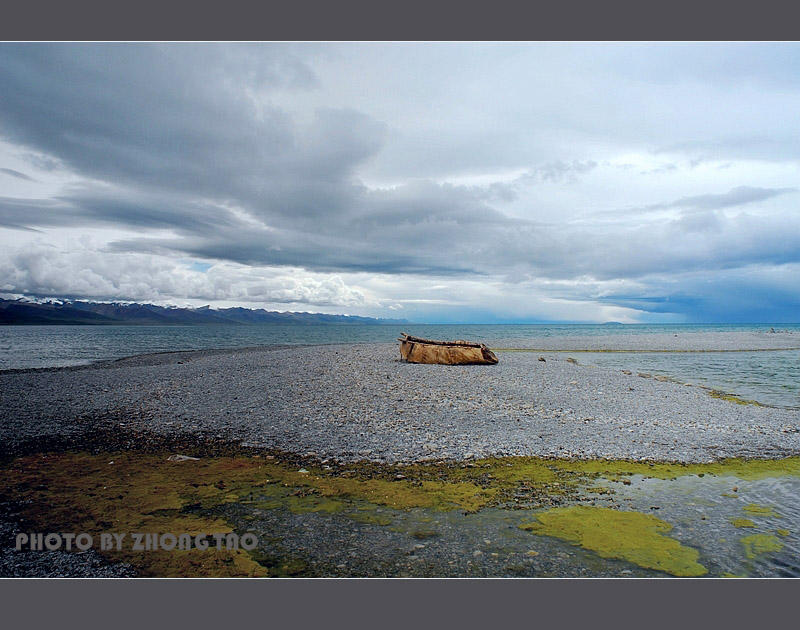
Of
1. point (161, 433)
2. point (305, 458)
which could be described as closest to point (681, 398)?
point (305, 458)

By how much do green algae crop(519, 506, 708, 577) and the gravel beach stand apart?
367 centimetres

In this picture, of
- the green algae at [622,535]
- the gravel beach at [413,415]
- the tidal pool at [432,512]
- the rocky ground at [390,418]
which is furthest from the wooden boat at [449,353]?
the green algae at [622,535]

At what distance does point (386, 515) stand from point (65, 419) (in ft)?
46.3

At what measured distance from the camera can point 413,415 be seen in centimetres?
1625

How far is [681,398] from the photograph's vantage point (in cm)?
A: 2070

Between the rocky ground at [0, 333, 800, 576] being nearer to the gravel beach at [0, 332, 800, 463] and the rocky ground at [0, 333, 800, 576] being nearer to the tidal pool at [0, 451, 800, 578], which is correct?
the gravel beach at [0, 332, 800, 463]

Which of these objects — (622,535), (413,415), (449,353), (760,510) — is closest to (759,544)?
(760,510)

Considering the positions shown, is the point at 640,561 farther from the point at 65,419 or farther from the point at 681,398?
the point at 65,419

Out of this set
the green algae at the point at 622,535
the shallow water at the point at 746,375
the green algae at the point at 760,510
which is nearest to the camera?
the green algae at the point at 622,535

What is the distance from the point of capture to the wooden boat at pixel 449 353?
33125mm

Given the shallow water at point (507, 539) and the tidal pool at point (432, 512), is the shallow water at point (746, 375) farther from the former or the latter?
the shallow water at point (507, 539)

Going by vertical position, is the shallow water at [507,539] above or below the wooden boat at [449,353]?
below

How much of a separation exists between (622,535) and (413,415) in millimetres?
9052

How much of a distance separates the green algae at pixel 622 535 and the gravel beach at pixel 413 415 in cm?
367
